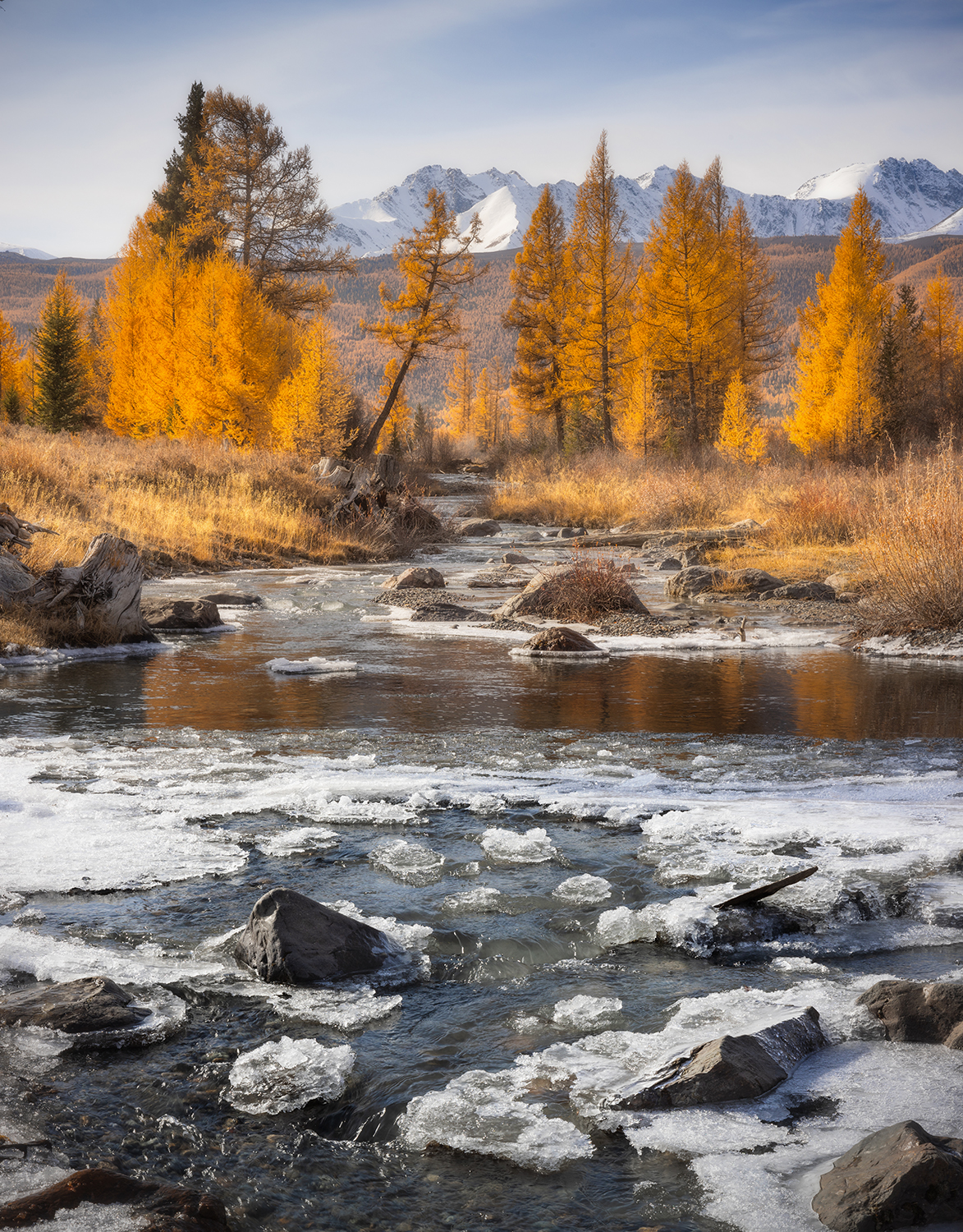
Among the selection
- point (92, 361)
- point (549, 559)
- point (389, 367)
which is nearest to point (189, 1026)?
point (549, 559)

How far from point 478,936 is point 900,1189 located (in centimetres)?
154

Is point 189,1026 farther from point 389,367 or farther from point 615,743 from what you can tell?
point 389,367

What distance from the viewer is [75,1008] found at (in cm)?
247

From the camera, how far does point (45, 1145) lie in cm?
198

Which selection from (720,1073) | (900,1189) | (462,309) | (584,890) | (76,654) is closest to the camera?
(900,1189)

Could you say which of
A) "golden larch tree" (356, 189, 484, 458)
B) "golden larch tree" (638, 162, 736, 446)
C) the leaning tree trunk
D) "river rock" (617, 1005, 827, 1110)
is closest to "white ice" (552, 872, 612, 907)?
"river rock" (617, 1005, 827, 1110)

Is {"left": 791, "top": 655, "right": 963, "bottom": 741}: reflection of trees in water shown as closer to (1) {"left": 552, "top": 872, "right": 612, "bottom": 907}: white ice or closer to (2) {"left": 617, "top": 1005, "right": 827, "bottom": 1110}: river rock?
(1) {"left": 552, "top": 872, "right": 612, "bottom": 907}: white ice

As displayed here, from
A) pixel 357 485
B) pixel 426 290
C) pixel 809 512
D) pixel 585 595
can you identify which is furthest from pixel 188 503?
pixel 426 290

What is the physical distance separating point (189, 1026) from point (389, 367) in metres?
33.4

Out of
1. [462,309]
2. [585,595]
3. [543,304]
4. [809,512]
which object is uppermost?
[462,309]

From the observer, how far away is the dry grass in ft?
52.1

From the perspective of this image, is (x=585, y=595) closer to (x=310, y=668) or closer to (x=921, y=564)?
(x=921, y=564)

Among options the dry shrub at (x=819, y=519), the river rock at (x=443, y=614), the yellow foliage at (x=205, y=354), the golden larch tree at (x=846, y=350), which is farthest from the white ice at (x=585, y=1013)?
the golden larch tree at (x=846, y=350)

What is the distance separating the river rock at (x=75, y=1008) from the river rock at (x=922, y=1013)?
197cm
